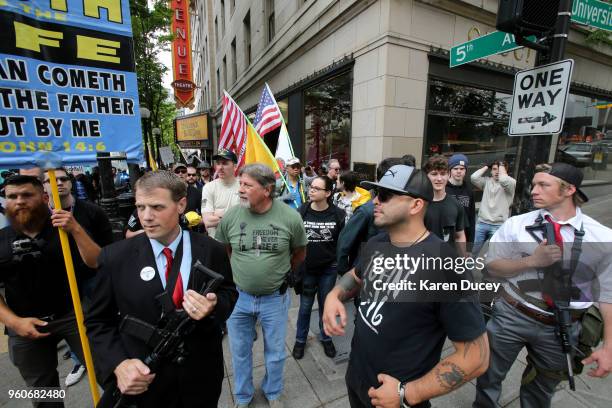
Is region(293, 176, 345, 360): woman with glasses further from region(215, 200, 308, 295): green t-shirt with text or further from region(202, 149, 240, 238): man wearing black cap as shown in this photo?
region(202, 149, 240, 238): man wearing black cap

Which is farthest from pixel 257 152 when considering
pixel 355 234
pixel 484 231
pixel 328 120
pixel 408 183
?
pixel 328 120

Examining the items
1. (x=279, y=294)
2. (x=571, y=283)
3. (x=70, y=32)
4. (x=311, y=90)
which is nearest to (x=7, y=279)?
(x=70, y=32)

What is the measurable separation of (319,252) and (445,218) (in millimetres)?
1385

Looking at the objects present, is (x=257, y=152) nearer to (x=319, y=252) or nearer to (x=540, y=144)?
(x=319, y=252)

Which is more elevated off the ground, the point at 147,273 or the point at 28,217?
the point at 28,217

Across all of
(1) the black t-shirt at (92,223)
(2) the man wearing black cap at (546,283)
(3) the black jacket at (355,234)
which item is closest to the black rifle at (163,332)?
(1) the black t-shirt at (92,223)

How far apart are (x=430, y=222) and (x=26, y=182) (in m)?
3.41

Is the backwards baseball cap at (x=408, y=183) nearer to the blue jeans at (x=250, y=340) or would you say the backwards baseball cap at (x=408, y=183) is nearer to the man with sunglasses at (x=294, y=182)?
the blue jeans at (x=250, y=340)

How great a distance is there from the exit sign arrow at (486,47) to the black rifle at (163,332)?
3.93 metres

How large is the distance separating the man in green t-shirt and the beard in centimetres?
140

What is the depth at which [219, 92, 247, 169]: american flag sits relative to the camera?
4781mm

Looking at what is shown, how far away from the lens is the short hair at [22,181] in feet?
6.80

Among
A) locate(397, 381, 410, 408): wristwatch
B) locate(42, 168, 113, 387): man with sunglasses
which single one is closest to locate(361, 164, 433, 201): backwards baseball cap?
locate(397, 381, 410, 408): wristwatch

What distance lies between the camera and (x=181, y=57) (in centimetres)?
2228
